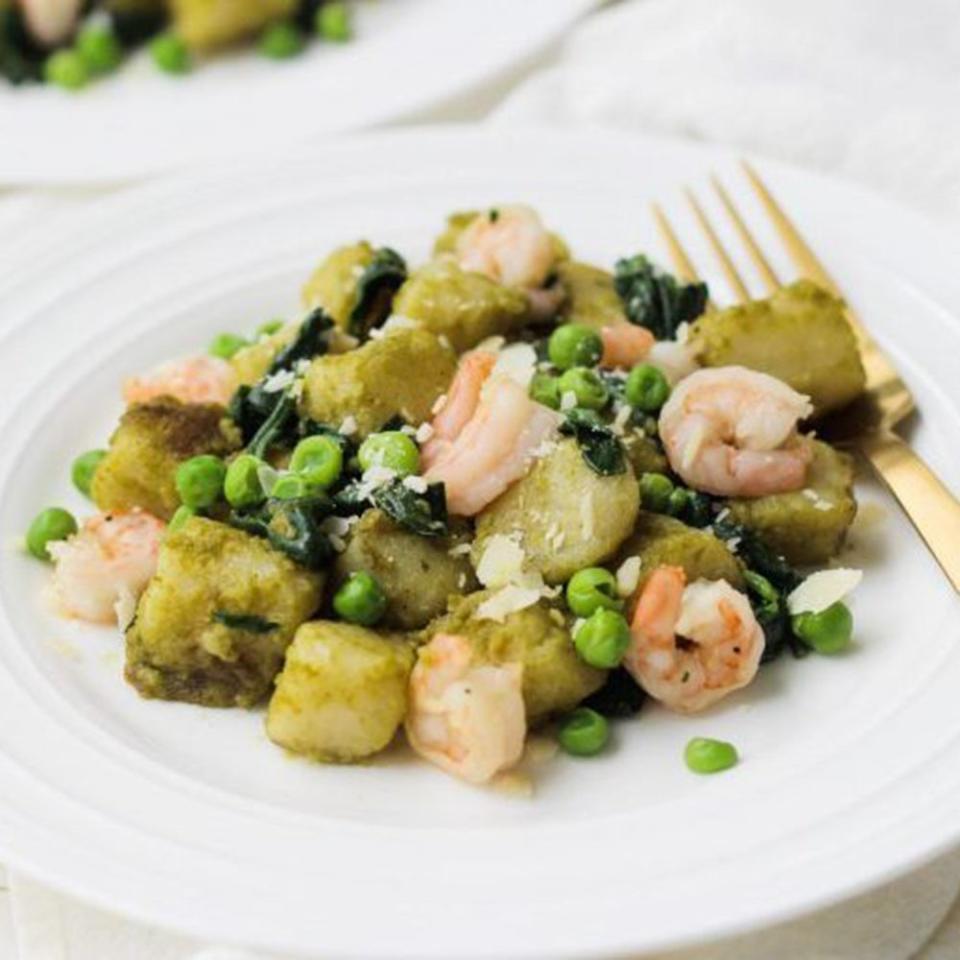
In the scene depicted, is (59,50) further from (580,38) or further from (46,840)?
(46,840)

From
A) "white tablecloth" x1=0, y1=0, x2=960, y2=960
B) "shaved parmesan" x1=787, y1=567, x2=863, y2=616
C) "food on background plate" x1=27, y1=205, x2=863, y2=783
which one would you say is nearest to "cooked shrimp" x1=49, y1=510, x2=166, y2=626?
"food on background plate" x1=27, y1=205, x2=863, y2=783

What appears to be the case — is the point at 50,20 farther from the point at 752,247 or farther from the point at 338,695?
the point at 338,695

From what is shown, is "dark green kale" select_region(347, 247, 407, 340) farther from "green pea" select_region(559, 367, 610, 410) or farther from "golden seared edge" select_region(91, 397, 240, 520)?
"green pea" select_region(559, 367, 610, 410)

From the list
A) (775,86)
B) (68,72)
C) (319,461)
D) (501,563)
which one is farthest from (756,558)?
(68,72)

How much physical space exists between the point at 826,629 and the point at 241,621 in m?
1.24

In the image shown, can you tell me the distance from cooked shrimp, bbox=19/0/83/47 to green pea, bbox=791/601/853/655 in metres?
4.53

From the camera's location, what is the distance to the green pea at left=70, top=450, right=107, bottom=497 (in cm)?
439

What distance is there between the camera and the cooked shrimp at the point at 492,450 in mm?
3805

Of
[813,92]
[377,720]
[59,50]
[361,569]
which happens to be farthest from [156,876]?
[59,50]

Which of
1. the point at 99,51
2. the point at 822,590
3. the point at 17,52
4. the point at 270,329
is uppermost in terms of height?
the point at 822,590

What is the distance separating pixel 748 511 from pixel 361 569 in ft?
2.93

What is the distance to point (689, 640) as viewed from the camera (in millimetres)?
3627

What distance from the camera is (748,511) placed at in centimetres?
399

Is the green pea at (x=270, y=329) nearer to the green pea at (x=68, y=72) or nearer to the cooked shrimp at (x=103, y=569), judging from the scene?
the cooked shrimp at (x=103, y=569)
